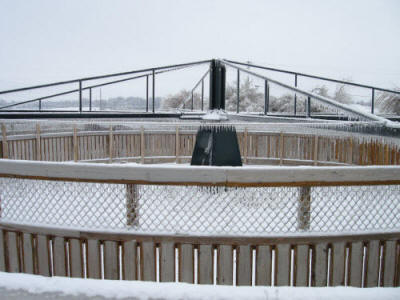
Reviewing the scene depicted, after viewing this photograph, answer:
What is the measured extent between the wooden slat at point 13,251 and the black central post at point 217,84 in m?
6.56

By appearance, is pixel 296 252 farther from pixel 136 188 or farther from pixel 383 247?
pixel 136 188

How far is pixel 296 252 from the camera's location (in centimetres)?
281

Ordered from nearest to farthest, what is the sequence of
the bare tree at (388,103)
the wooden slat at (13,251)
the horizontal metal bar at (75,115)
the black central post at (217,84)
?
the wooden slat at (13,251)
the black central post at (217,84)
the horizontal metal bar at (75,115)
the bare tree at (388,103)

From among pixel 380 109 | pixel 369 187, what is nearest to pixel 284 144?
pixel 380 109

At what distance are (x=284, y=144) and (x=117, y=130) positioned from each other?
6099 millimetres

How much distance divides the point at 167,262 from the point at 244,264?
0.57 metres

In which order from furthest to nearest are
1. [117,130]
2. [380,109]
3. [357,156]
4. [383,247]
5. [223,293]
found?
[380,109] < [117,130] < [357,156] < [383,247] < [223,293]

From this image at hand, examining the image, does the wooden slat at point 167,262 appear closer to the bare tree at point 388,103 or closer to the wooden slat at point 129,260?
the wooden slat at point 129,260

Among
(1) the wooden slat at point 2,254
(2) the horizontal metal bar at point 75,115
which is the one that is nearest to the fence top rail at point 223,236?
(1) the wooden slat at point 2,254

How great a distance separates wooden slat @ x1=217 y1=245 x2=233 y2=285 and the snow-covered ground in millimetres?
89

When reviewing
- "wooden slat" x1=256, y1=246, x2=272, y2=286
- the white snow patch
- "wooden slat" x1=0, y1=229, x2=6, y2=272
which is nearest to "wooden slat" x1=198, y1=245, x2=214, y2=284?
"wooden slat" x1=256, y1=246, x2=272, y2=286

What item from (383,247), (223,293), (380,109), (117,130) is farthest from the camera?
(380,109)

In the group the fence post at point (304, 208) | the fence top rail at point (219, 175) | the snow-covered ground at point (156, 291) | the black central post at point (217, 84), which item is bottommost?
the snow-covered ground at point (156, 291)

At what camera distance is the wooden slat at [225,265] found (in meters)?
2.80
